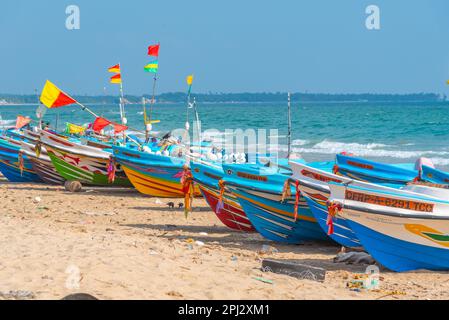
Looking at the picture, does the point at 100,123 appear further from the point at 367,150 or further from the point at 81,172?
the point at 367,150

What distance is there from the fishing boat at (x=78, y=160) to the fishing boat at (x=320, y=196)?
27.0 ft

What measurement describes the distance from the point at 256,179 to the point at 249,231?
4.51 ft

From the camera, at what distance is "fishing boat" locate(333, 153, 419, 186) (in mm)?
13141

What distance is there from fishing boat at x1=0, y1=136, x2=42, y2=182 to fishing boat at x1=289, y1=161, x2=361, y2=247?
11.2 m

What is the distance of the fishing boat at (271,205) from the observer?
35.1 ft

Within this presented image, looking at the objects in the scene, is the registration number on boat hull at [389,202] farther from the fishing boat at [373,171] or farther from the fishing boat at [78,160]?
the fishing boat at [78,160]

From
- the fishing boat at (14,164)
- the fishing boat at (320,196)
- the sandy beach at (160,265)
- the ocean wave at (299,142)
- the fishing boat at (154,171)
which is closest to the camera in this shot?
the sandy beach at (160,265)

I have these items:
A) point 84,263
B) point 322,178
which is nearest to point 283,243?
point 322,178

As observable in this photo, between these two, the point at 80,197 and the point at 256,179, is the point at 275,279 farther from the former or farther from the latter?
the point at 80,197

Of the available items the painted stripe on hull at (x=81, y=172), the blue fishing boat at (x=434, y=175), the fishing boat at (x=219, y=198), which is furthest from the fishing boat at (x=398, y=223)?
the painted stripe on hull at (x=81, y=172)

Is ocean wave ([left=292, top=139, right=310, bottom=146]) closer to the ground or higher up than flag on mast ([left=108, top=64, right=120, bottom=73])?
closer to the ground

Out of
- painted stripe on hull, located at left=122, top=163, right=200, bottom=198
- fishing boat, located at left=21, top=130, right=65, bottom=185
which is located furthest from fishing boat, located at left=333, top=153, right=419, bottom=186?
fishing boat, located at left=21, top=130, right=65, bottom=185

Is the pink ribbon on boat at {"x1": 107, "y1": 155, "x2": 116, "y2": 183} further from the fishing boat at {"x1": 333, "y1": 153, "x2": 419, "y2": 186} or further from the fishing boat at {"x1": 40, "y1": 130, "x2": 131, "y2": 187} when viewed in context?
the fishing boat at {"x1": 333, "y1": 153, "x2": 419, "y2": 186}

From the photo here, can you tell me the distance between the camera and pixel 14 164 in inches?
787
